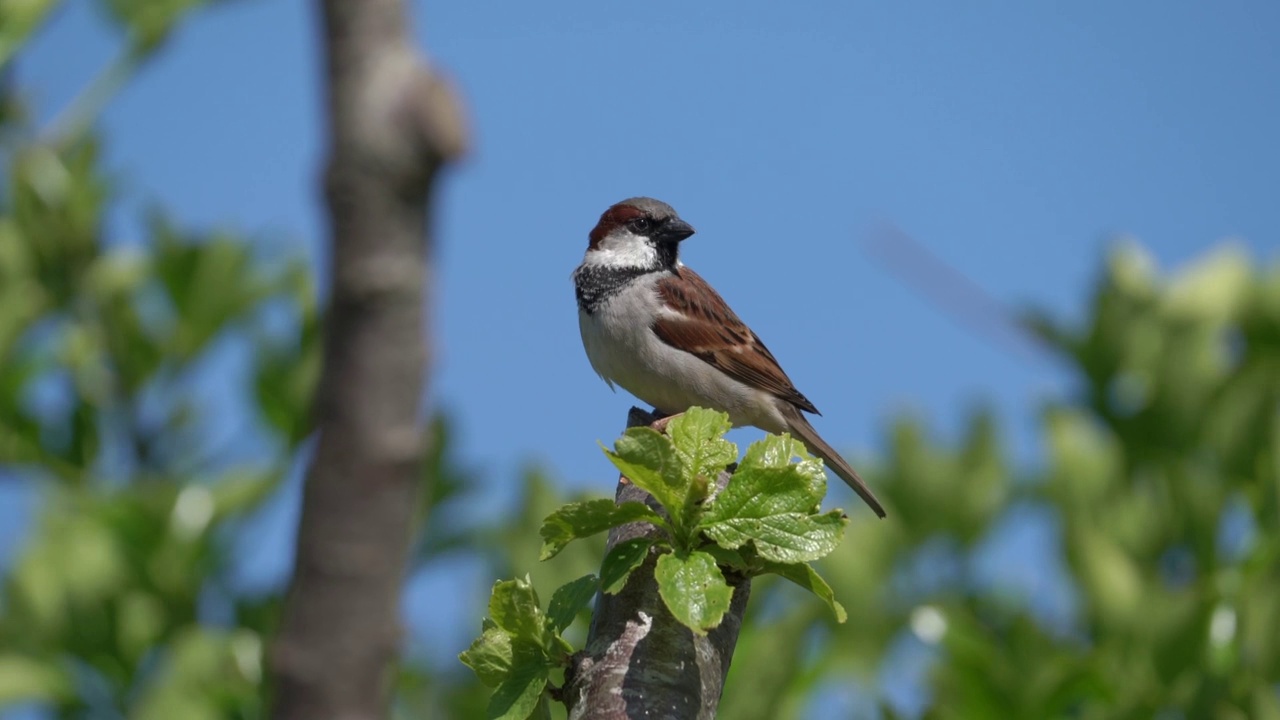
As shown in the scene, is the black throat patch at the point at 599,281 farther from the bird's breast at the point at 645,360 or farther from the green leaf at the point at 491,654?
the green leaf at the point at 491,654

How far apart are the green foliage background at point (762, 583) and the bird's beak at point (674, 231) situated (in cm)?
94

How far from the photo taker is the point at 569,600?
172 centimetres

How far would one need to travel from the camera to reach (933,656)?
3.33 metres

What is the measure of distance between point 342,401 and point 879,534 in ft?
12.5

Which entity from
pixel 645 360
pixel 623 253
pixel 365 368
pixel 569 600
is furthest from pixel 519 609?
pixel 623 253

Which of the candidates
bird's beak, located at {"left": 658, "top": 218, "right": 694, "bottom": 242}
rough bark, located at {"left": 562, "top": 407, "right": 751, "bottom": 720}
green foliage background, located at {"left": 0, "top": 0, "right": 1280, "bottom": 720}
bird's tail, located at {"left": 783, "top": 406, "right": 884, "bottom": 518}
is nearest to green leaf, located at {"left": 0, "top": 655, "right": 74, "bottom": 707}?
green foliage background, located at {"left": 0, "top": 0, "right": 1280, "bottom": 720}

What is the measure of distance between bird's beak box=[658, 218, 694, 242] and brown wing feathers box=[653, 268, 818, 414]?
120 millimetres

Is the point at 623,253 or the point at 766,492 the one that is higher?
the point at 623,253

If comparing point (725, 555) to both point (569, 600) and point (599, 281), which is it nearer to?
point (569, 600)

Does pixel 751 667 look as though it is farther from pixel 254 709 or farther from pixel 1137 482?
pixel 1137 482

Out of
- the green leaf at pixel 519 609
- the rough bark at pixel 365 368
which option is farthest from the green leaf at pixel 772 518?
the rough bark at pixel 365 368

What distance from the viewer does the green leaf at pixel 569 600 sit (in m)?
1.71

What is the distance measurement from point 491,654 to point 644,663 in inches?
8.6

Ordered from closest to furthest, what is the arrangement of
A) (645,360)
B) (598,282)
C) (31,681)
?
(31,681), (645,360), (598,282)
